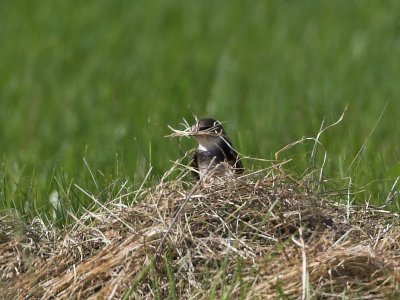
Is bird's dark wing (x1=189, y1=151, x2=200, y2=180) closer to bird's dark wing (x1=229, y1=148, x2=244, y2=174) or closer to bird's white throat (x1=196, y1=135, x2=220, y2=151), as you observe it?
bird's white throat (x1=196, y1=135, x2=220, y2=151)

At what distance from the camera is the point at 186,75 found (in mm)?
12930

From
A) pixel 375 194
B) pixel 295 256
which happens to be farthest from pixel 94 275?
pixel 375 194

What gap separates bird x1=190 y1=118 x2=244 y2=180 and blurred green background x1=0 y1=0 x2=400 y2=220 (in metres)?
1.28

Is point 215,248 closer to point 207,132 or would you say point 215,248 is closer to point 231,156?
point 207,132

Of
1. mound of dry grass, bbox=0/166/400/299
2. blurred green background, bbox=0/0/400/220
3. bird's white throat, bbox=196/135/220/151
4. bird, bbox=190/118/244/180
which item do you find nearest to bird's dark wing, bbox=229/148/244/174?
bird, bbox=190/118/244/180

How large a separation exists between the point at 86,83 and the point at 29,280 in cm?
735

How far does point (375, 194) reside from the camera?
717cm

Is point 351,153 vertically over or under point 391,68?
over

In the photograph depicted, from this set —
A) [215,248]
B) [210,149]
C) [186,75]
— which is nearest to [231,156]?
[210,149]

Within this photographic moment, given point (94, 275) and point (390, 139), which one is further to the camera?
point (390, 139)

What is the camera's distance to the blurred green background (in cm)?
970

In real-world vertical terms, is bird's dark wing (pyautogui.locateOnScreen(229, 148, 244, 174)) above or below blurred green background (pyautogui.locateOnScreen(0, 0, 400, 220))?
above

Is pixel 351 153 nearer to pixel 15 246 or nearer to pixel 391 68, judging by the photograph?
pixel 15 246

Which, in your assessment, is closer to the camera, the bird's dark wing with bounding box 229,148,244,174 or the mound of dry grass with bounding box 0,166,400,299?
the mound of dry grass with bounding box 0,166,400,299
